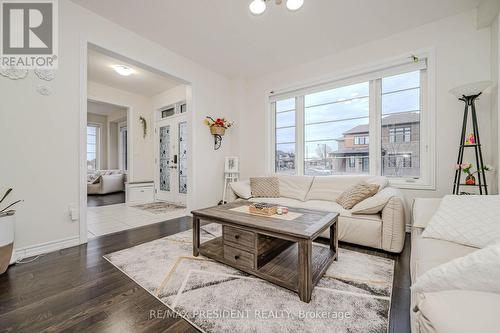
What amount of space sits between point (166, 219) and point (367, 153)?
337cm

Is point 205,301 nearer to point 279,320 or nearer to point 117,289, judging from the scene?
point 279,320

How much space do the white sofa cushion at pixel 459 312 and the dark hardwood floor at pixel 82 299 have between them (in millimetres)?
825

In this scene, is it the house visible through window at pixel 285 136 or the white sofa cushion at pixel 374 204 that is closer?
the white sofa cushion at pixel 374 204

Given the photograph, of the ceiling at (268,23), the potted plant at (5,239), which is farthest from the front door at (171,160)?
the potted plant at (5,239)

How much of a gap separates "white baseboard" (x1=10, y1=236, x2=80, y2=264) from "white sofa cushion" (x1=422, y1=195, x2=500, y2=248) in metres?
3.32

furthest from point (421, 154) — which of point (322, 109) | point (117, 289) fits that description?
point (117, 289)

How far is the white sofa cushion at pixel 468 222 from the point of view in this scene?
120 cm

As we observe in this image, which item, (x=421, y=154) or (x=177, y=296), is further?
(x=421, y=154)

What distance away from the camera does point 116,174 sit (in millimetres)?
6375

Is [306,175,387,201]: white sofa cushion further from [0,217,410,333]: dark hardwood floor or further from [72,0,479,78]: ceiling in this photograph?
[72,0,479,78]: ceiling

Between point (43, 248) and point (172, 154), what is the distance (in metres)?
3.21

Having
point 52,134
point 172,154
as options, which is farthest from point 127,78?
point 52,134

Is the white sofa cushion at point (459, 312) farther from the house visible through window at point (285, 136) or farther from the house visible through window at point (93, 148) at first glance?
the house visible through window at point (93, 148)

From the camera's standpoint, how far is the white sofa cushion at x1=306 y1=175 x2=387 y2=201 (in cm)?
293
